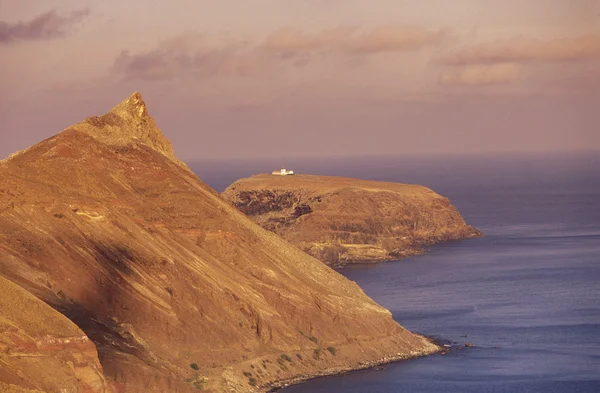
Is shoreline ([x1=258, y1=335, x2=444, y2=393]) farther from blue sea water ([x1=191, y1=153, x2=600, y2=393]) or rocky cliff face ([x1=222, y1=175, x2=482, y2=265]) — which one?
rocky cliff face ([x1=222, y1=175, x2=482, y2=265])

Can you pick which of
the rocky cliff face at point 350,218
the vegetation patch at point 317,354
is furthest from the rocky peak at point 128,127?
the rocky cliff face at point 350,218

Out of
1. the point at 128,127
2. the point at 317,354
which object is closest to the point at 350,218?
the point at 128,127

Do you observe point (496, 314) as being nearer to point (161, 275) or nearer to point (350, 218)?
point (161, 275)

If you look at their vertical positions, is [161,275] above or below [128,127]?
below

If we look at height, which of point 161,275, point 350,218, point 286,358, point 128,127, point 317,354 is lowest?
point 317,354

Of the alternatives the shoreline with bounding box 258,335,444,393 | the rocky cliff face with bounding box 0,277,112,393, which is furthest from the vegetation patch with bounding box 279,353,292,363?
the rocky cliff face with bounding box 0,277,112,393

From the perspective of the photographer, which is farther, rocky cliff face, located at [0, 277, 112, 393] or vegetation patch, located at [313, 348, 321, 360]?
vegetation patch, located at [313, 348, 321, 360]
